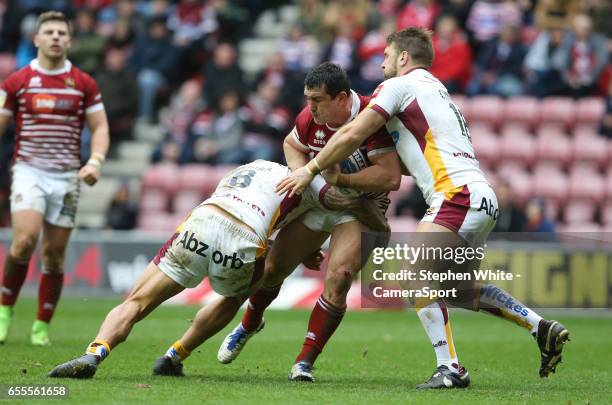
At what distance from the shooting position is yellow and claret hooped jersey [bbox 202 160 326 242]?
7.91 metres

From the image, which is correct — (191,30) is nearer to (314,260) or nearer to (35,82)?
(35,82)

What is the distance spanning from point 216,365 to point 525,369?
256cm

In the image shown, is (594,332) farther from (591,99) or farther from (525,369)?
(591,99)

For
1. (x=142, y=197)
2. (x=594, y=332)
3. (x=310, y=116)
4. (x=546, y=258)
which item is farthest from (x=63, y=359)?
(x=142, y=197)

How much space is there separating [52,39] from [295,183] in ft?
12.3

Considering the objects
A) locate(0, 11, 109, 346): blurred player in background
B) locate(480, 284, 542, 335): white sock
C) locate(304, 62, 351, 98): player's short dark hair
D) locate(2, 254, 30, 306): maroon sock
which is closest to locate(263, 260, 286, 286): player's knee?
locate(304, 62, 351, 98): player's short dark hair

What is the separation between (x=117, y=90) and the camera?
2042cm

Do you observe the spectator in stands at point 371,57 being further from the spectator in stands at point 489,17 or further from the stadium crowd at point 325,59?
the spectator in stands at point 489,17

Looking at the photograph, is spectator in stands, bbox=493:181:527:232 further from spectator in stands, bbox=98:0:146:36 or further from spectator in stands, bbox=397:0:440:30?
spectator in stands, bbox=98:0:146:36

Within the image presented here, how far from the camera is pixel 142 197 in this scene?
20.2 meters

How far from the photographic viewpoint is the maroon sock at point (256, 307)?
8758 millimetres

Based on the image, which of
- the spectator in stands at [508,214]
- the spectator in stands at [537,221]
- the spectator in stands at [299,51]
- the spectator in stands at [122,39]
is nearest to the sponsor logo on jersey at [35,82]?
the spectator in stands at [508,214]

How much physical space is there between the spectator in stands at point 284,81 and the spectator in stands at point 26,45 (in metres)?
Result: 4.36

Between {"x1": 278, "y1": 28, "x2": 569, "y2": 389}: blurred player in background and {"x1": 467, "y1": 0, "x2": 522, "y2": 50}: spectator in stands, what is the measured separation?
11.5 m
